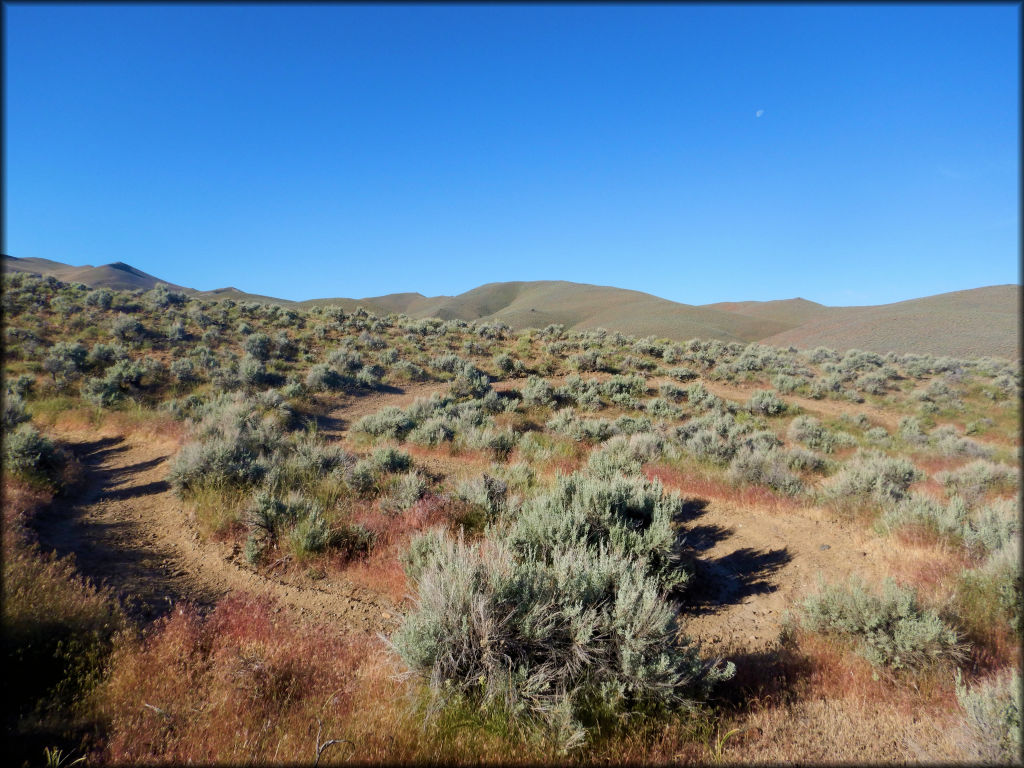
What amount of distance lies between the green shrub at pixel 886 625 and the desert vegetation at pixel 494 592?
3cm

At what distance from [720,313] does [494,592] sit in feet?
302

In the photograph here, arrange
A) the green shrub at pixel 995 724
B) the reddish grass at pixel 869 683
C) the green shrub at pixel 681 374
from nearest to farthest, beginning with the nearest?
the green shrub at pixel 995 724, the reddish grass at pixel 869 683, the green shrub at pixel 681 374

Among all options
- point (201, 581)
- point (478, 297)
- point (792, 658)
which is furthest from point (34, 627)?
point (478, 297)

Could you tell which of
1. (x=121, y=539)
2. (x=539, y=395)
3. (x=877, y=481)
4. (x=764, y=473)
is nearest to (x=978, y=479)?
(x=877, y=481)

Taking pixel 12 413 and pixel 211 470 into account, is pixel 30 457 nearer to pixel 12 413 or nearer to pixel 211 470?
pixel 211 470

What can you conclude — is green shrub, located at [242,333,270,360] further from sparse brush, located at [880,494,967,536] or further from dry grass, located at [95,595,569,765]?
sparse brush, located at [880,494,967,536]

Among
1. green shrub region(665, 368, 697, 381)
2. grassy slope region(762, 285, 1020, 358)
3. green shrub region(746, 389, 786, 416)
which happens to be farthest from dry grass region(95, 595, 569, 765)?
grassy slope region(762, 285, 1020, 358)

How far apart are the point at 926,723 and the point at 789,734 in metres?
1.13

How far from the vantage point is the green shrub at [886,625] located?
3727 mm

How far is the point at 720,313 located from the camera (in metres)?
83.9

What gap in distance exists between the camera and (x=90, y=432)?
11.4m

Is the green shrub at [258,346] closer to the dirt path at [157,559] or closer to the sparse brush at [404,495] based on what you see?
the dirt path at [157,559]

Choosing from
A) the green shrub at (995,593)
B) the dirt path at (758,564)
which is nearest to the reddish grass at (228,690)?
the dirt path at (758,564)

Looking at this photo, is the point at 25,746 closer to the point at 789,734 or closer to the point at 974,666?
the point at 789,734
